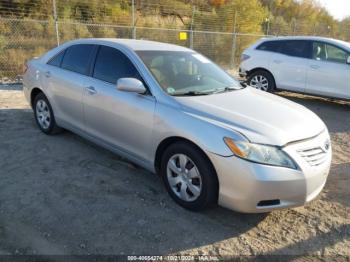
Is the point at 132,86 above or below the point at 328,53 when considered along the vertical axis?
below

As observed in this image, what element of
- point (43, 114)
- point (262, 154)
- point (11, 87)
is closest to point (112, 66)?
point (43, 114)

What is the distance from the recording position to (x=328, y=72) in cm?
797

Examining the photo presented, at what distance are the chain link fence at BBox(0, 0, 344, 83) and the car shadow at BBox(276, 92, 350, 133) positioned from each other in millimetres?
5925

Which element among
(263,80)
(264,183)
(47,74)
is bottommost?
(264,183)

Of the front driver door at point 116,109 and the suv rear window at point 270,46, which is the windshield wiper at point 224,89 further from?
the suv rear window at point 270,46

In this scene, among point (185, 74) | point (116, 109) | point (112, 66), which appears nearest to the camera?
point (116, 109)

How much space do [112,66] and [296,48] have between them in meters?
6.02

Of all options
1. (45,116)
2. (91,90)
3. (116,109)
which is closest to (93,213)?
(116,109)

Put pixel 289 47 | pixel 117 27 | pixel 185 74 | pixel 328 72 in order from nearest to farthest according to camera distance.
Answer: pixel 185 74
pixel 328 72
pixel 289 47
pixel 117 27

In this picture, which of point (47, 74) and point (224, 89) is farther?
point (47, 74)

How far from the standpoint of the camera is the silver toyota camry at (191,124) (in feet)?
9.68

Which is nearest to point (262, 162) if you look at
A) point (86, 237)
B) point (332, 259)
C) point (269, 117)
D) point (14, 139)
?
point (269, 117)

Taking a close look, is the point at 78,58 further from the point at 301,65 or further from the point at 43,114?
the point at 301,65

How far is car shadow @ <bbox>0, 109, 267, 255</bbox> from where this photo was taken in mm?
2893
